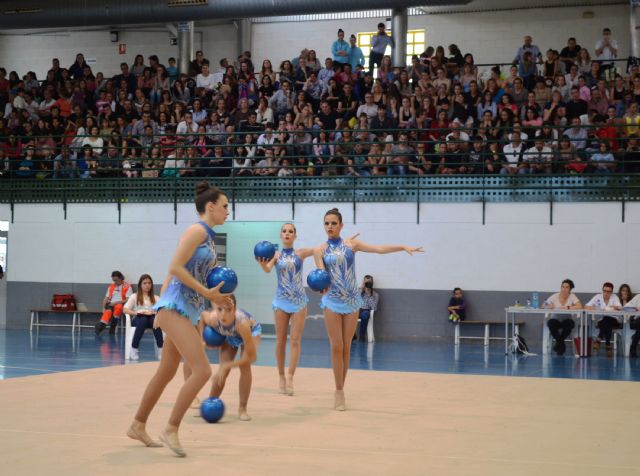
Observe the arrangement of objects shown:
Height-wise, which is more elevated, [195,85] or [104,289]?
[195,85]

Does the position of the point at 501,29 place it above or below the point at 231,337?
above

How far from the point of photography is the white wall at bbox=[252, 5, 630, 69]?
23625 millimetres

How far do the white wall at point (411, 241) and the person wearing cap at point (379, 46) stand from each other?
4.87 meters

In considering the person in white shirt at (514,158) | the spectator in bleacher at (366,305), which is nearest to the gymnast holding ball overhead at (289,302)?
the spectator in bleacher at (366,305)

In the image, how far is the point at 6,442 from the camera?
6.87 meters

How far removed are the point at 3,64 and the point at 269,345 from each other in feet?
53.6

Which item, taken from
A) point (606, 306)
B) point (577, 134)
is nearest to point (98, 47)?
point (577, 134)

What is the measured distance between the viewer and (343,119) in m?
20.5

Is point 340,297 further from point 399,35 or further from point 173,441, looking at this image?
point 399,35

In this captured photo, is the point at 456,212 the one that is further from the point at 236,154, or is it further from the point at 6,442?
the point at 6,442

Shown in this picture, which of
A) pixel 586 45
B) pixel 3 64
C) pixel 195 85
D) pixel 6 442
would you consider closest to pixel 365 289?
pixel 195 85

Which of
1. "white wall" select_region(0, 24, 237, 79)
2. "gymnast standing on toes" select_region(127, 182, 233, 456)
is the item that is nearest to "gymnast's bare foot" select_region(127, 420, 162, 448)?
"gymnast standing on toes" select_region(127, 182, 233, 456)

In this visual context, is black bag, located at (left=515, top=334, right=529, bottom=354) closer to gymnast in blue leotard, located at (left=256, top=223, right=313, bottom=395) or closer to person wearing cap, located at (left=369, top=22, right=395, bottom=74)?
gymnast in blue leotard, located at (left=256, top=223, right=313, bottom=395)

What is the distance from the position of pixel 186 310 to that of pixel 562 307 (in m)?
11.6
